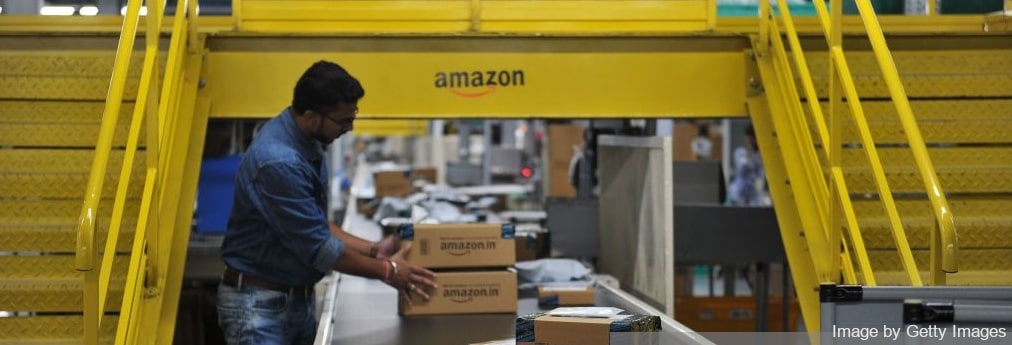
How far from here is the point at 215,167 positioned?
7996mm

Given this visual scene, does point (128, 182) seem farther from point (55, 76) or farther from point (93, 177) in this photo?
point (55, 76)

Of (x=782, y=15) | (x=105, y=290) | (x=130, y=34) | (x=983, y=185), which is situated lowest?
(x=105, y=290)

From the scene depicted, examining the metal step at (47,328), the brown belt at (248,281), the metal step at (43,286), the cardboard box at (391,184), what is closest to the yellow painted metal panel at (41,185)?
the metal step at (43,286)

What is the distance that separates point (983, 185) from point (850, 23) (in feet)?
4.08

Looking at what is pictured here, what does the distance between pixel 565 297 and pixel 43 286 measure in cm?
234

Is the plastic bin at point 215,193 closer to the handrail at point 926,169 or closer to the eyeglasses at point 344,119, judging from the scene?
the eyeglasses at point 344,119

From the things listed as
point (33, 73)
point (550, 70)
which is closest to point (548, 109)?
point (550, 70)

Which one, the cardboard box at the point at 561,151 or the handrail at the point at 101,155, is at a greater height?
the cardboard box at the point at 561,151

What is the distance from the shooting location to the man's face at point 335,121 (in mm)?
4578

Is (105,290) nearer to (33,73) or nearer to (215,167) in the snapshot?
(33,73)

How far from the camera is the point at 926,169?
3.86m

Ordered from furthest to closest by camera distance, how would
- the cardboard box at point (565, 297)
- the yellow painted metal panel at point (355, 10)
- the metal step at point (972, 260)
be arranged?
the yellow painted metal panel at point (355, 10) → the cardboard box at point (565, 297) → the metal step at point (972, 260)

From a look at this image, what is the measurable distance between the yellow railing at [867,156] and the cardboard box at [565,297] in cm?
128

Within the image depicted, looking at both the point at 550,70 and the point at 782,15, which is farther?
the point at 550,70
